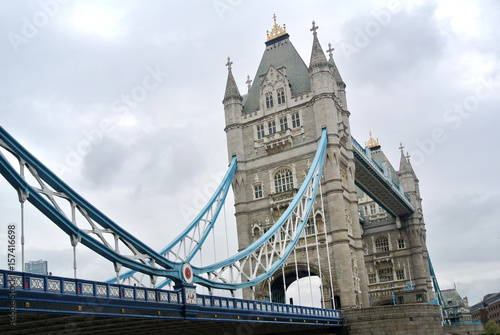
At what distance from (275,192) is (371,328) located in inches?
481

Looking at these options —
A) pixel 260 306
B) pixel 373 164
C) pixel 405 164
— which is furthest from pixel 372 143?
pixel 260 306

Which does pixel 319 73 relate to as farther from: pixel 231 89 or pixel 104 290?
pixel 104 290

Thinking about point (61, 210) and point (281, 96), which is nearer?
point (61, 210)

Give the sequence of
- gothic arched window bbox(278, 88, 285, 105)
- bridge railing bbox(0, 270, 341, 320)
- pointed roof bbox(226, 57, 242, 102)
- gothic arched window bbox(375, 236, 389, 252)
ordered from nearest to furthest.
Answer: bridge railing bbox(0, 270, 341, 320)
gothic arched window bbox(278, 88, 285, 105)
pointed roof bbox(226, 57, 242, 102)
gothic arched window bbox(375, 236, 389, 252)

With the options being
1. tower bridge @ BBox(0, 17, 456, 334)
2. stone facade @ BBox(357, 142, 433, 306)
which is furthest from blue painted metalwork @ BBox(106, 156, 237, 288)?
stone facade @ BBox(357, 142, 433, 306)

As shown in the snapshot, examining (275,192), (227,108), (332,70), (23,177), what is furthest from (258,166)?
(23,177)

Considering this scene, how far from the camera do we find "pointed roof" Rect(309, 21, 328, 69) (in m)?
45.7

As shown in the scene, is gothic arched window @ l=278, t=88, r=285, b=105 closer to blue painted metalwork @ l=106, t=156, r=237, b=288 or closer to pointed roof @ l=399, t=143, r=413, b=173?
blue painted metalwork @ l=106, t=156, r=237, b=288

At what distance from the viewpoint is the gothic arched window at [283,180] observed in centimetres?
4509

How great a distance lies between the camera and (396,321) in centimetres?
3772

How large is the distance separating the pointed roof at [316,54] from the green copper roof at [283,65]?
1.68m

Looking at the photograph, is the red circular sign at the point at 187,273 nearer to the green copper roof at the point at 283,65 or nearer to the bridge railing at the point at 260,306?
the bridge railing at the point at 260,306

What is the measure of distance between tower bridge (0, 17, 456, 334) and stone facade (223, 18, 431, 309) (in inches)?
3.2

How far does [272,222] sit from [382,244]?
29.9m
